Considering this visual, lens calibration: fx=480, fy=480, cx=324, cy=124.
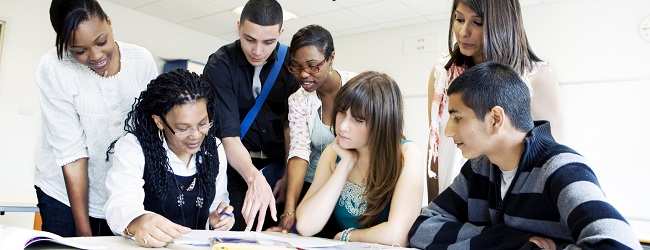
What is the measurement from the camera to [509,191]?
1.07m

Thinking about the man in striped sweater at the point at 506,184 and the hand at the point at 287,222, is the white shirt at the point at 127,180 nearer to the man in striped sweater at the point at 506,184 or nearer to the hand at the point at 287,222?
the hand at the point at 287,222

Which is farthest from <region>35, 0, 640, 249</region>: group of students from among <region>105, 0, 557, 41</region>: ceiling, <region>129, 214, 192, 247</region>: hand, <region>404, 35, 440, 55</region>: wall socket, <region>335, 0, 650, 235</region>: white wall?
<region>404, 35, 440, 55</region>: wall socket

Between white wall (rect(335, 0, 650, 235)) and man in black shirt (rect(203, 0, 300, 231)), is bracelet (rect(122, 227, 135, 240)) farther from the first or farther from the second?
white wall (rect(335, 0, 650, 235))

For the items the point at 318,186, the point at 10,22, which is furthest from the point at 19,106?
the point at 318,186

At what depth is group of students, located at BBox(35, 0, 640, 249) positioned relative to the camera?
3.55ft

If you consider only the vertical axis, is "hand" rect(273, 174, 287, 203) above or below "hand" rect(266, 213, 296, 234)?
above

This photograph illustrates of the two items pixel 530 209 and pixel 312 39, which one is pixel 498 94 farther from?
pixel 312 39

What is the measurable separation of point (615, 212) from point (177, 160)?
3.63 feet

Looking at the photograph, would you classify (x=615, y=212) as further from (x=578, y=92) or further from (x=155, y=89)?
(x=578, y=92)

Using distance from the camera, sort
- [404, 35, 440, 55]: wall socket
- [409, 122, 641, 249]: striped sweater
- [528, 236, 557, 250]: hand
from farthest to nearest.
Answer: [404, 35, 440, 55]: wall socket
[528, 236, 557, 250]: hand
[409, 122, 641, 249]: striped sweater

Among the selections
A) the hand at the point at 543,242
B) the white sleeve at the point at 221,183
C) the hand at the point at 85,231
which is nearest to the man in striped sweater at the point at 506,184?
the hand at the point at 543,242

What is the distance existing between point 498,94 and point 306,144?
2.66 feet

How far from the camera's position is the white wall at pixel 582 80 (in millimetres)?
3945

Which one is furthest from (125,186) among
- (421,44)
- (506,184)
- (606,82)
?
(421,44)
